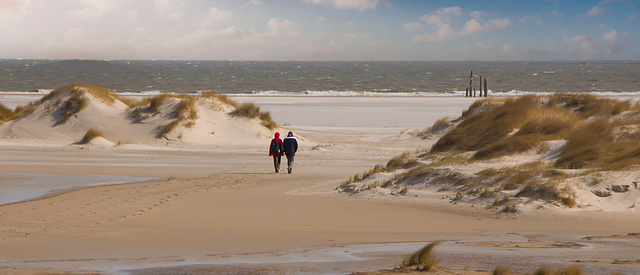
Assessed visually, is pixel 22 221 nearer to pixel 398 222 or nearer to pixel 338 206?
pixel 338 206

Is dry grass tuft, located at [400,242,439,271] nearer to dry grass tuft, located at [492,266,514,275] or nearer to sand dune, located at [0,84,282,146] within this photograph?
dry grass tuft, located at [492,266,514,275]

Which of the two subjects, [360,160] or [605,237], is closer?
[605,237]

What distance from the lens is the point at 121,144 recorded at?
73.8ft

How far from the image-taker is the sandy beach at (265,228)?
735cm

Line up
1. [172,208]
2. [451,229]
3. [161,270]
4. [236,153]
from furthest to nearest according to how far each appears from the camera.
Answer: [236,153], [172,208], [451,229], [161,270]

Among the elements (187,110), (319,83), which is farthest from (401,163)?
(319,83)

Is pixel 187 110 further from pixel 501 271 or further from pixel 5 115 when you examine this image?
pixel 501 271

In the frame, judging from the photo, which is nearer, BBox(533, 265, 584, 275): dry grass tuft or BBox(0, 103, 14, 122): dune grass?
BBox(533, 265, 584, 275): dry grass tuft

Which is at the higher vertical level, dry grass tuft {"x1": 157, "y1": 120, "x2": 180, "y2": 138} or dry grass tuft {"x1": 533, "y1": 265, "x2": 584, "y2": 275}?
dry grass tuft {"x1": 533, "y1": 265, "x2": 584, "y2": 275}

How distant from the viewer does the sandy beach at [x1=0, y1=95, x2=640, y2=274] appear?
24.1 ft

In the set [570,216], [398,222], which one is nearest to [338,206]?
[398,222]

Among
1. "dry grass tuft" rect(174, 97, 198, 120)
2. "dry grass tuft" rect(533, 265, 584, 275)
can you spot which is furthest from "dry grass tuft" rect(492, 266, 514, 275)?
"dry grass tuft" rect(174, 97, 198, 120)

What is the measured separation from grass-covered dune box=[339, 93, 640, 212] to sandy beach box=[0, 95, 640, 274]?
1.92ft

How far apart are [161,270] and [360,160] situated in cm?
1289
